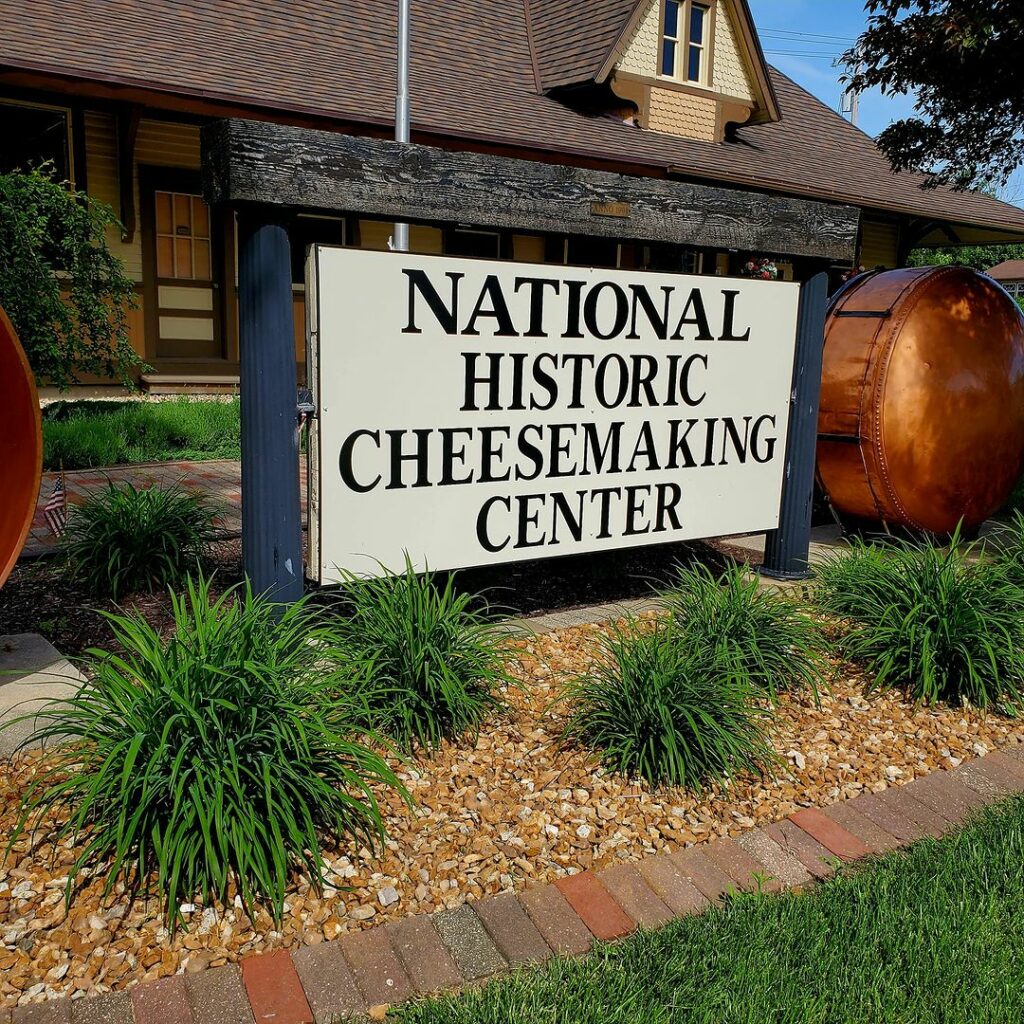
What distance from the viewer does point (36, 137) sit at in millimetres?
12344

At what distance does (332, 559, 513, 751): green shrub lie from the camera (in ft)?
11.0

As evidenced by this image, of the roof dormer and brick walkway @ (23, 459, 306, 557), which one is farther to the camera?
the roof dormer

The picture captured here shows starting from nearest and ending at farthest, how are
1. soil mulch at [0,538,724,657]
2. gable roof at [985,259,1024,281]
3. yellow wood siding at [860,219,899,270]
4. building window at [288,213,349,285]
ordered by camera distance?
soil mulch at [0,538,724,657], building window at [288,213,349,285], yellow wood siding at [860,219,899,270], gable roof at [985,259,1024,281]

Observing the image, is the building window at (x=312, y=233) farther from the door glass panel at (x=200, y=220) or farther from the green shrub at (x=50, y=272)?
the green shrub at (x=50, y=272)

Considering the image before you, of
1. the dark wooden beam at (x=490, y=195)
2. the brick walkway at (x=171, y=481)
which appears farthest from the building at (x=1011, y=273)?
the dark wooden beam at (x=490, y=195)

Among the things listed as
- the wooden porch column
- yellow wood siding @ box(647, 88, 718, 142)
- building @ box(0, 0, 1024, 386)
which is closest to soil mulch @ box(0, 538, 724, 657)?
the wooden porch column

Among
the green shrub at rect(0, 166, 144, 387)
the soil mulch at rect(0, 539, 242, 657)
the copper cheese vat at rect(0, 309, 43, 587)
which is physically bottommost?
the soil mulch at rect(0, 539, 242, 657)

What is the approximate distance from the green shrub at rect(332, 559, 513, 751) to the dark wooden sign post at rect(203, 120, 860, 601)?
0.49 meters

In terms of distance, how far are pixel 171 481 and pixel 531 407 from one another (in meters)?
4.56

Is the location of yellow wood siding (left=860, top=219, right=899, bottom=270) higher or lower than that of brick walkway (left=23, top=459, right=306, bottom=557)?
higher

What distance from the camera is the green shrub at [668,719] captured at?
10.7ft

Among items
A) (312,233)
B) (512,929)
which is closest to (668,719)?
(512,929)

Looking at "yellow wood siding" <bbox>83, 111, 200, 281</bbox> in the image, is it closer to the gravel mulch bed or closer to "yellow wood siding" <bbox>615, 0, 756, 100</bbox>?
"yellow wood siding" <bbox>615, 0, 756, 100</bbox>

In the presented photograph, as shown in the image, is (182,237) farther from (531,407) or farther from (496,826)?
(496,826)
